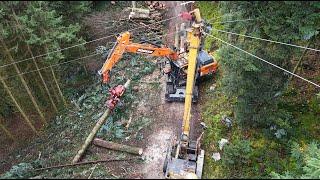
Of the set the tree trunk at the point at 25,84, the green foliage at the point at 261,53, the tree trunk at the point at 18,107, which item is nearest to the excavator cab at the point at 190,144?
the green foliage at the point at 261,53

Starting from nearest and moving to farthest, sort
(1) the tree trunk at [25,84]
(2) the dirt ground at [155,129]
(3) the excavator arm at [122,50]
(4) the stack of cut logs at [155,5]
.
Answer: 1. (2) the dirt ground at [155,129]
2. (3) the excavator arm at [122,50]
3. (1) the tree trunk at [25,84]
4. (4) the stack of cut logs at [155,5]

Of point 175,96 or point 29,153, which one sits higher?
point 175,96

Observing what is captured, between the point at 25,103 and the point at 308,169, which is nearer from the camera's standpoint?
the point at 308,169

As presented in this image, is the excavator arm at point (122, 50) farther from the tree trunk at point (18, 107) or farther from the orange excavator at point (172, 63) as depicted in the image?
the tree trunk at point (18, 107)

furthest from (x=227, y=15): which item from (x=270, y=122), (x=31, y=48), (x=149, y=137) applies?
(x=31, y=48)

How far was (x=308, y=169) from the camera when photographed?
13406 millimetres

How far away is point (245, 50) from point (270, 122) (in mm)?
3825

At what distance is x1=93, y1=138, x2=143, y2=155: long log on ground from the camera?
17.1 metres

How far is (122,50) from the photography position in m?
18.2

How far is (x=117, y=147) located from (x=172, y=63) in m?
5.56

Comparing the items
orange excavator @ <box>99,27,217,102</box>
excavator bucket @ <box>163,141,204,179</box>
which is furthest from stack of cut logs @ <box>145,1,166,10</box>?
excavator bucket @ <box>163,141,204,179</box>

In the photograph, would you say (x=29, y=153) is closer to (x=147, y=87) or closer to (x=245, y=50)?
(x=147, y=87)

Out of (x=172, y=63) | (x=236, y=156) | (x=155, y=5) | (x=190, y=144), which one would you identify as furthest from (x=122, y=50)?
(x=155, y=5)

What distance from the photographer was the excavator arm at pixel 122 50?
693 inches
